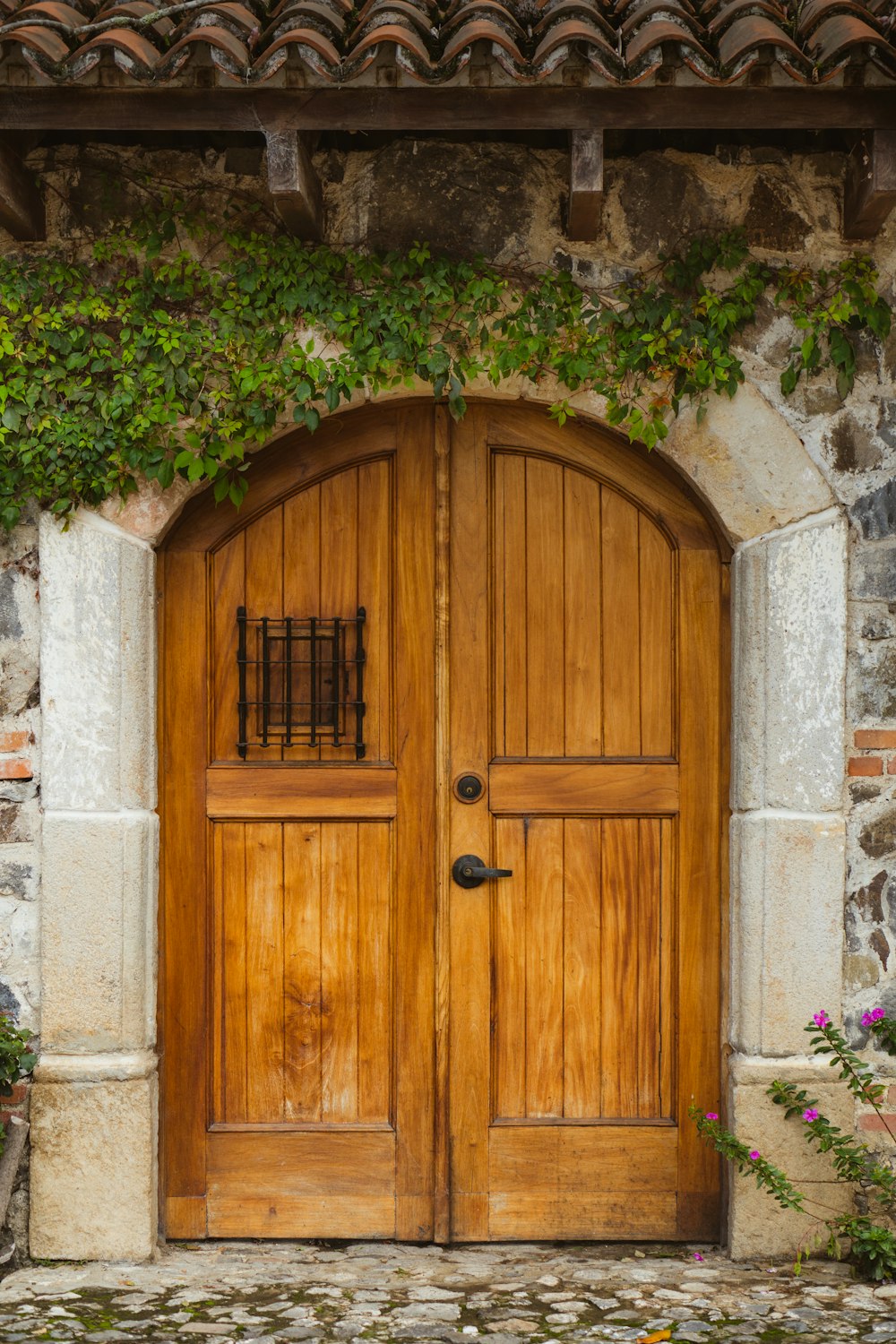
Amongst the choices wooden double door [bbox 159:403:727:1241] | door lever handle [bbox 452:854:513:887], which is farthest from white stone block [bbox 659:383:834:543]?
door lever handle [bbox 452:854:513:887]

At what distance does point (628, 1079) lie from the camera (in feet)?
11.7

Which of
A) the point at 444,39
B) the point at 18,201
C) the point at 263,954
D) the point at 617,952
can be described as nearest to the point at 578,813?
the point at 617,952

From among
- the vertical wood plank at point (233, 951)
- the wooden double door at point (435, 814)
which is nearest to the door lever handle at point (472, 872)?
the wooden double door at point (435, 814)

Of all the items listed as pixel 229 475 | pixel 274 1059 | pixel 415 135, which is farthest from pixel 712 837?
pixel 415 135

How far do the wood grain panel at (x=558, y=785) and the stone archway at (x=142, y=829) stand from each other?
401mm

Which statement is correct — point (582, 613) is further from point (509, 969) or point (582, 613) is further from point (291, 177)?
point (291, 177)

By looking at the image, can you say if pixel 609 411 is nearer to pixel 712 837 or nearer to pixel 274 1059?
pixel 712 837

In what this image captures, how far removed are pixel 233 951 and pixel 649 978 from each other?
125cm

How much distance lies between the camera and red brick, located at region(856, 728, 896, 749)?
11.2 feet

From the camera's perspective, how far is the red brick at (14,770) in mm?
3436

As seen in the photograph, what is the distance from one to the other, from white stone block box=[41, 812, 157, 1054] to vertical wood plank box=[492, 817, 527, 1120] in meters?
1.07

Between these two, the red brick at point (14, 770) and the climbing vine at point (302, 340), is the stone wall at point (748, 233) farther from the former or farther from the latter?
the red brick at point (14, 770)

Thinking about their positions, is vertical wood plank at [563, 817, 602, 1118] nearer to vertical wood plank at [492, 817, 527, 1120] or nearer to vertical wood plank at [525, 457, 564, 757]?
vertical wood plank at [492, 817, 527, 1120]

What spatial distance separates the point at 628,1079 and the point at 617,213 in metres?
2.54
